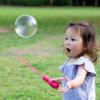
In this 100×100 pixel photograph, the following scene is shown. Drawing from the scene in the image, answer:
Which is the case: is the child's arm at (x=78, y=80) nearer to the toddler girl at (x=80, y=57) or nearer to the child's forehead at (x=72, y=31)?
the toddler girl at (x=80, y=57)

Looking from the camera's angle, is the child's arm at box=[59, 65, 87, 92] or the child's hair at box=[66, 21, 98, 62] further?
the child's hair at box=[66, 21, 98, 62]

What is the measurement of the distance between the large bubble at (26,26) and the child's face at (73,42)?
1.28 metres

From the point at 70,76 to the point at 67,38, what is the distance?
13.2 inches

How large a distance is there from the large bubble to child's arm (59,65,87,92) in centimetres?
140

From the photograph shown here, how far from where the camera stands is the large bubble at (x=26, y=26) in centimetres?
524

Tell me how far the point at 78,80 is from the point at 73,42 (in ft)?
1.09

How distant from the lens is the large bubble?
17.2 feet

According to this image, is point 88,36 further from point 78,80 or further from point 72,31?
point 78,80

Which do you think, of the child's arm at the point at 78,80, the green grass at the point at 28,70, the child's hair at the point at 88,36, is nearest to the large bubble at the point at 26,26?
the child's hair at the point at 88,36

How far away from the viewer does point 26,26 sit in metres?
5.43

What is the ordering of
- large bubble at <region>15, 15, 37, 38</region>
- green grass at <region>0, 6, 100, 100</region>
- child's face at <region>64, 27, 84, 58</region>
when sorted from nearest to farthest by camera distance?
1. child's face at <region>64, 27, 84, 58</region>
2. large bubble at <region>15, 15, 37, 38</region>
3. green grass at <region>0, 6, 100, 100</region>

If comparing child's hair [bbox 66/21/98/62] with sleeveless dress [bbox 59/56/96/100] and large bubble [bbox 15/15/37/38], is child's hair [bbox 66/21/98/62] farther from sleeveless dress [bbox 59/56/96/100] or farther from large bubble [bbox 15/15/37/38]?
large bubble [bbox 15/15/37/38]

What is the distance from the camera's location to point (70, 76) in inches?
160

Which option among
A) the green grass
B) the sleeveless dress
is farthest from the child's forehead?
the green grass
